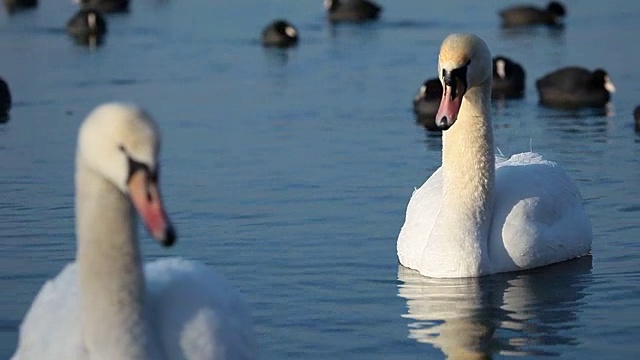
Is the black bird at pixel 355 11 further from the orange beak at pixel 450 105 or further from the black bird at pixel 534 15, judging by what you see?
the orange beak at pixel 450 105

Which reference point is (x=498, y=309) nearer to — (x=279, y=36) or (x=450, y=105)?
(x=450, y=105)

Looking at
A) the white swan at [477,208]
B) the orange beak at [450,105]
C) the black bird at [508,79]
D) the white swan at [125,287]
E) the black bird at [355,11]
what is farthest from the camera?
the black bird at [355,11]

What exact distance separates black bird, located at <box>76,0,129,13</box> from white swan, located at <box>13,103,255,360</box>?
32520 millimetres

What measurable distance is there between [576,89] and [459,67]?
10388 mm

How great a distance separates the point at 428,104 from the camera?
19422 mm

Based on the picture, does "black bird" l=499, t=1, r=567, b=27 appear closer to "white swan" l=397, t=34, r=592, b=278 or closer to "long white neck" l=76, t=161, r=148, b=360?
"white swan" l=397, t=34, r=592, b=278

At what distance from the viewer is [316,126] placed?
1848cm

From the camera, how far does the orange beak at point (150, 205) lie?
576 centimetres

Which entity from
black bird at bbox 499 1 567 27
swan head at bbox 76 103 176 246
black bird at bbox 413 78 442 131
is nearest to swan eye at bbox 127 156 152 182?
swan head at bbox 76 103 176 246

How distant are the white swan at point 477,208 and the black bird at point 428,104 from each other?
6958 mm

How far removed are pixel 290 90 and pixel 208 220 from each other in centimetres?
954

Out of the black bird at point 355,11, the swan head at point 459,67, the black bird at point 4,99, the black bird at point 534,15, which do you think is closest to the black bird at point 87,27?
the black bird at point 355,11

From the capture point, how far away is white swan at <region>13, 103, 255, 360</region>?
19.6ft

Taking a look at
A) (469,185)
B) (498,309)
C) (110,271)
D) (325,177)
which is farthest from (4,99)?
(110,271)
